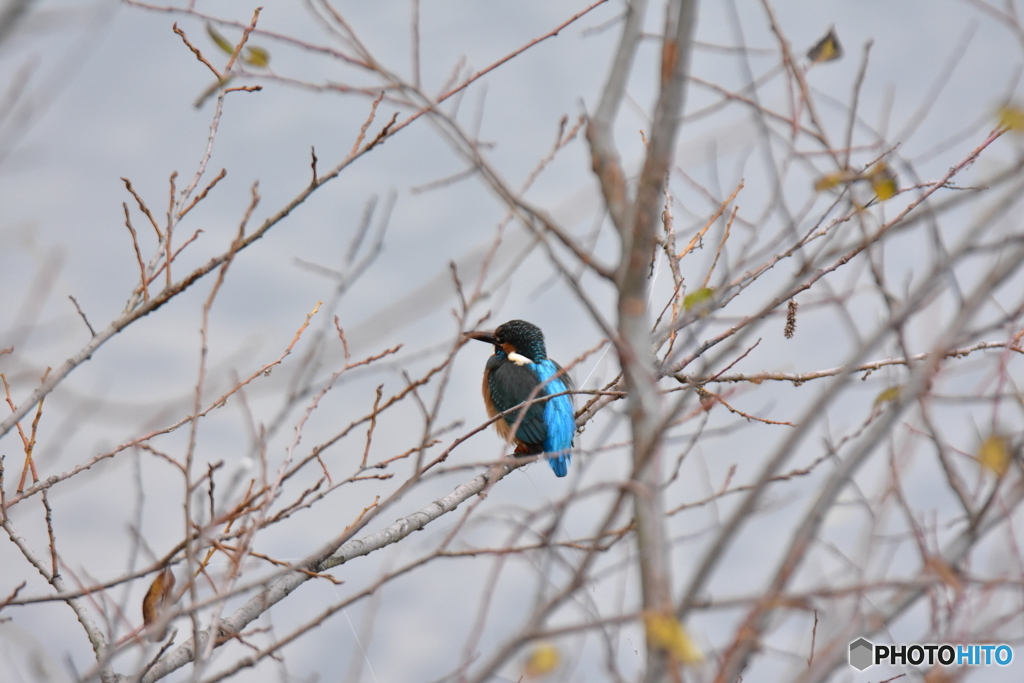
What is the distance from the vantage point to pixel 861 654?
1981 mm

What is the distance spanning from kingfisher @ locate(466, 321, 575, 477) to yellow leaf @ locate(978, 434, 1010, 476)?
3128 mm

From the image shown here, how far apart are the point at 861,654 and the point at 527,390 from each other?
3.25m

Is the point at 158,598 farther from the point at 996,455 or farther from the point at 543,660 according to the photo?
the point at 996,455

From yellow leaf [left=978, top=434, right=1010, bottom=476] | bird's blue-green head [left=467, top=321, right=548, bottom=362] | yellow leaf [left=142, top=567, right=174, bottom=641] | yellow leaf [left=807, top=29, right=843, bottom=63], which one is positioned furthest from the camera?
bird's blue-green head [left=467, top=321, right=548, bottom=362]

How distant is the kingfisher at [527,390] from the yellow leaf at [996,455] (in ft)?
10.3

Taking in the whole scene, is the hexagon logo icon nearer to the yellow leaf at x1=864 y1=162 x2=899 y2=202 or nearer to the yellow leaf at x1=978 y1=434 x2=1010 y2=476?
the yellow leaf at x1=978 y1=434 x2=1010 y2=476

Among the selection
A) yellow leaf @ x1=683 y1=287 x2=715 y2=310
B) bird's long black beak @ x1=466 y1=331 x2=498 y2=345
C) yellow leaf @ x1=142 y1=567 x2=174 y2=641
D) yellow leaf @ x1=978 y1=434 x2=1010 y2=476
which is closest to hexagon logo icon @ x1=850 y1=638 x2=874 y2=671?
yellow leaf @ x1=978 y1=434 x2=1010 y2=476

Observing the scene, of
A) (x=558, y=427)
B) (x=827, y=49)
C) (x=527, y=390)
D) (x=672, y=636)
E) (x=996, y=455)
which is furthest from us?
(x=527, y=390)

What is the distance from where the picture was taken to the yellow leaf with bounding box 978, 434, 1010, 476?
143cm

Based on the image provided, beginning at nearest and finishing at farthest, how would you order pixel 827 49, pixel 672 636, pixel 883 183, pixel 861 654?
pixel 672 636 < pixel 883 183 < pixel 827 49 < pixel 861 654

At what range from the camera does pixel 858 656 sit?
78.6 inches

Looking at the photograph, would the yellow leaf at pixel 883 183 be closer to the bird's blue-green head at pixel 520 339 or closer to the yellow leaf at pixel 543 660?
the yellow leaf at pixel 543 660

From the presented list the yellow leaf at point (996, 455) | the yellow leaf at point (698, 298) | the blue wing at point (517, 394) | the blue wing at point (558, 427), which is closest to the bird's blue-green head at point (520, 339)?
the blue wing at point (517, 394)

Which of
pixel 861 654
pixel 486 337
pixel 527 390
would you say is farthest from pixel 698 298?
pixel 486 337
